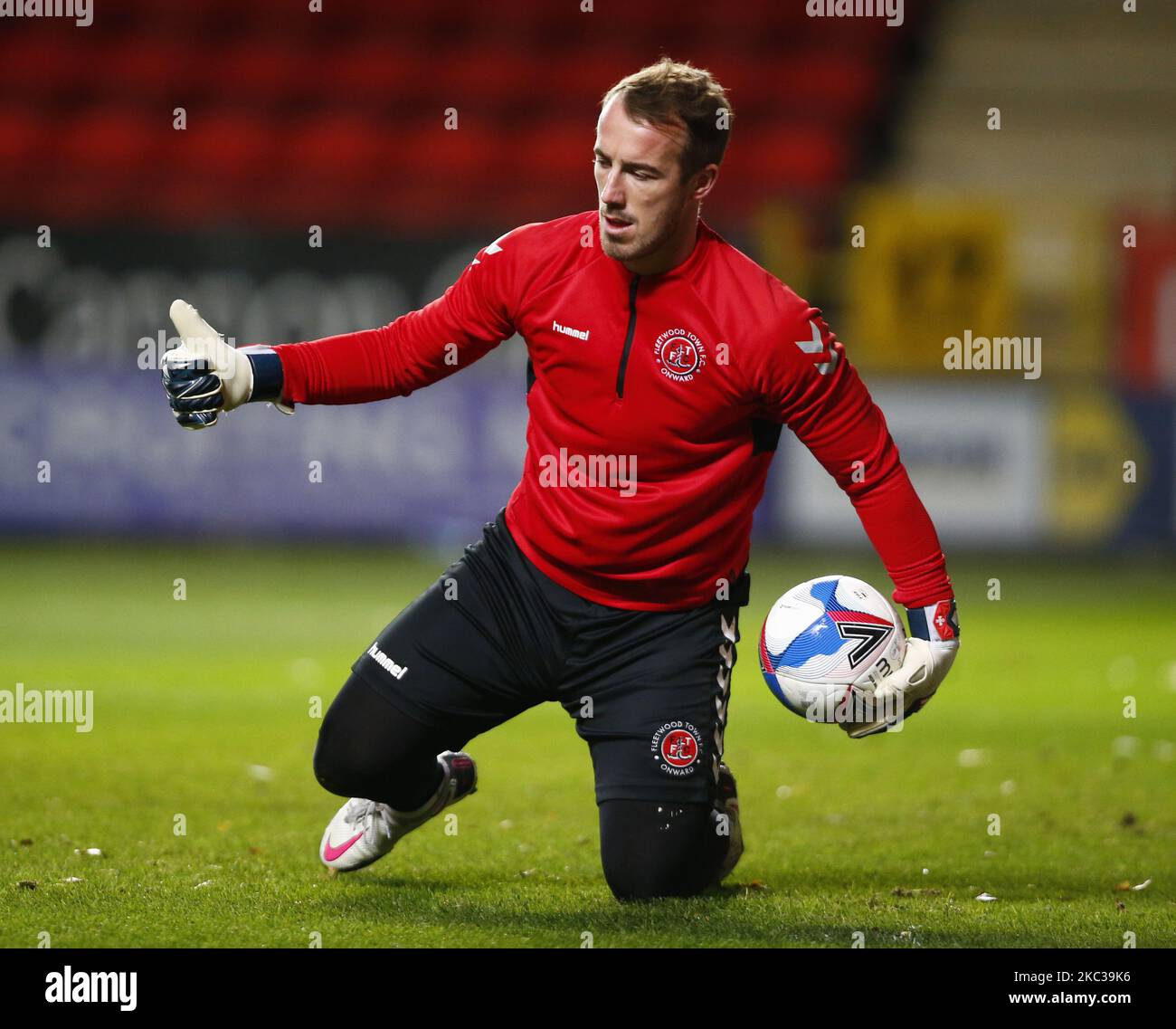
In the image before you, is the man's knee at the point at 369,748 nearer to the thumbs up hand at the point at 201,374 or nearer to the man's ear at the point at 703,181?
the thumbs up hand at the point at 201,374

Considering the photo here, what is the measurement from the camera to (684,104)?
4.31 meters

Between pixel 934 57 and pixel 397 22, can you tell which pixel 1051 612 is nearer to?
pixel 934 57

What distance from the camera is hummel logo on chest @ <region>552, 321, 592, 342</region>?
448cm

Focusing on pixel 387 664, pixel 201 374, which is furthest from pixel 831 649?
pixel 201 374

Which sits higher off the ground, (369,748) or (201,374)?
(201,374)

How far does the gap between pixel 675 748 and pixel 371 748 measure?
843 millimetres

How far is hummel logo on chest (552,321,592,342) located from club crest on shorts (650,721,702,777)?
42.1 inches

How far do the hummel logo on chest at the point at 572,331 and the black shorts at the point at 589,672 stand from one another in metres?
0.68

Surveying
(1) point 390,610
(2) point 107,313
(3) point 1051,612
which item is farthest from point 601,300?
(2) point 107,313
